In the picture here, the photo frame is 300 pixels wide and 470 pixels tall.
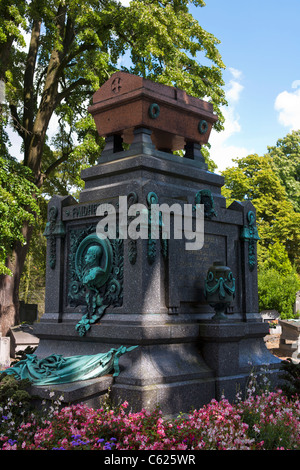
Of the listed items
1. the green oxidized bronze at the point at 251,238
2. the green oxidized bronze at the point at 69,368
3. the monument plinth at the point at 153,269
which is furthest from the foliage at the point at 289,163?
the green oxidized bronze at the point at 69,368

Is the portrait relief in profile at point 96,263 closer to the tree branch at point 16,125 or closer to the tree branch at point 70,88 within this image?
the tree branch at point 16,125

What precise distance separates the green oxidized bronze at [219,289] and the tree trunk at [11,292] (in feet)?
36.4

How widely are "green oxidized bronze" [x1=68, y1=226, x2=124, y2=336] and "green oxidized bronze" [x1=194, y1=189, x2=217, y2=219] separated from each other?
149 centimetres

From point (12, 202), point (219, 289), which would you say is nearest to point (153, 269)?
point (219, 289)

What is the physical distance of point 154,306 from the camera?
7184 millimetres

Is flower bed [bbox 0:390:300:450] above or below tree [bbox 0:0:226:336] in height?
below

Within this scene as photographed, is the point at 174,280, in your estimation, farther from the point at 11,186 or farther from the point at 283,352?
the point at 283,352

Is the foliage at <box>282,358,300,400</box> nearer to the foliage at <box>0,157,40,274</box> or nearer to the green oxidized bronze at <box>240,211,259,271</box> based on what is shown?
the green oxidized bronze at <box>240,211,259,271</box>

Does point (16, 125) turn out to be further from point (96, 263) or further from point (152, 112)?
point (96, 263)

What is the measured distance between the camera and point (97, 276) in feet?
25.0

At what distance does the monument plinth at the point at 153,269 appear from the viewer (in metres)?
7.00

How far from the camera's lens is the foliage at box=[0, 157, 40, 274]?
47.5 ft
